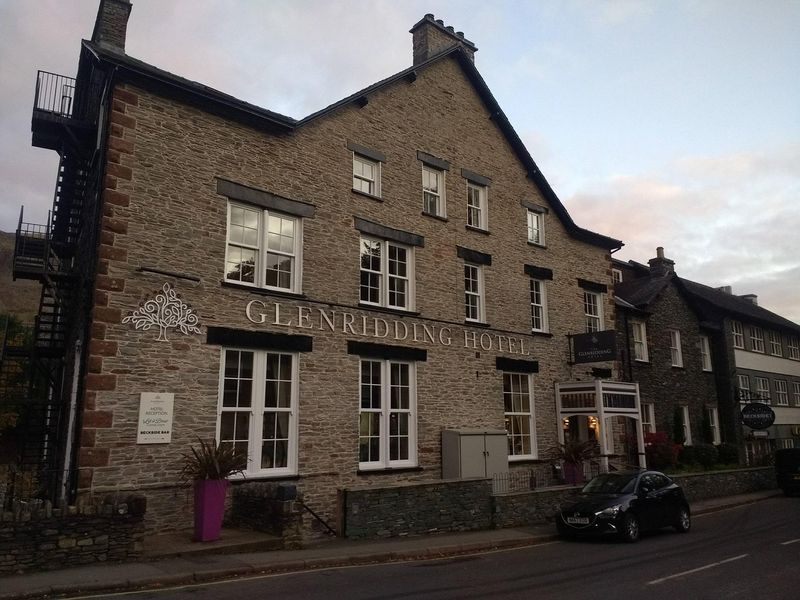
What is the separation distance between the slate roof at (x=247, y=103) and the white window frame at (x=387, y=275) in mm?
3821

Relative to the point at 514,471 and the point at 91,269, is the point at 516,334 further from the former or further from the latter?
the point at 91,269

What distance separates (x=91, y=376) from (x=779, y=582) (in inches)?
486

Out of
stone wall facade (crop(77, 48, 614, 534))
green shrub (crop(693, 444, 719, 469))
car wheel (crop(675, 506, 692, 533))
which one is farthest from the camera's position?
green shrub (crop(693, 444, 719, 469))

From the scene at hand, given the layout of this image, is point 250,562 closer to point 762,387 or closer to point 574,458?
point 574,458

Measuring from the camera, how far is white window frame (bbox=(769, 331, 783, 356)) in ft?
131

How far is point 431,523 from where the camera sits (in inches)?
571

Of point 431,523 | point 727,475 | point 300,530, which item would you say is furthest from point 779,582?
point 727,475

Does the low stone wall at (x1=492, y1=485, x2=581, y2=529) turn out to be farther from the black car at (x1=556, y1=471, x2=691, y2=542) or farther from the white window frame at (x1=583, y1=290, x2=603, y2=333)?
the white window frame at (x1=583, y1=290, x2=603, y2=333)

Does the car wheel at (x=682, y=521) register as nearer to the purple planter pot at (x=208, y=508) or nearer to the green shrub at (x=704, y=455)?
the purple planter pot at (x=208, y=508)

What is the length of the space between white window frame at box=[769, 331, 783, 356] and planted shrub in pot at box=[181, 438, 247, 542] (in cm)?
3857

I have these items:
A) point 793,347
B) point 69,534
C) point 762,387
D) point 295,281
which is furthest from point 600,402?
point 793,347

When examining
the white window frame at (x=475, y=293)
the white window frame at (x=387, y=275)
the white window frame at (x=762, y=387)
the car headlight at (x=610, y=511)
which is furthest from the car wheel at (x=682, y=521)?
the white window frame at (x=762, y=387)

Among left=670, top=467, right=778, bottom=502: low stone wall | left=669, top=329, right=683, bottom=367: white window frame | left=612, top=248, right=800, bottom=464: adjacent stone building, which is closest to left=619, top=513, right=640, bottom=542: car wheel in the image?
left=670, top=467, right=778, bottom=502: low stone wall

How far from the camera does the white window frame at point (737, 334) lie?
35941 mm
